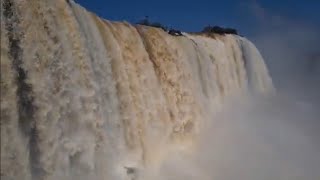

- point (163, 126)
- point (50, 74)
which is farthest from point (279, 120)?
point (50, 74)

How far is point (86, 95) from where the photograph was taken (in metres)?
8.85

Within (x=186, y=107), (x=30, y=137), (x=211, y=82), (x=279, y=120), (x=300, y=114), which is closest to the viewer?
(x=30, y=137)

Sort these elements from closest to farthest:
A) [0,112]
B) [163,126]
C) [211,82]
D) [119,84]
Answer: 1. [0,112]
2. [119,84]
3. [163,126]
4. [211,82]

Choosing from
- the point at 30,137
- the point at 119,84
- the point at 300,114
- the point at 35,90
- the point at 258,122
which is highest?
the point at 300,114

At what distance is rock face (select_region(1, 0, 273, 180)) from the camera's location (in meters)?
7.30

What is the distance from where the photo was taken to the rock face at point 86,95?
7301mm

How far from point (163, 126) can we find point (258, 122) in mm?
8462

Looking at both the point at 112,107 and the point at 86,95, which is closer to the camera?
the point at 86,95

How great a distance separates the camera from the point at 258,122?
19.8 m

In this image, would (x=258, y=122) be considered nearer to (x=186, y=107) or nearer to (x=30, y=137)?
(x=186, y=107)

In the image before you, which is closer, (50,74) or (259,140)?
(50,74)

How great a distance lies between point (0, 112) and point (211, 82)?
1032 centimetres

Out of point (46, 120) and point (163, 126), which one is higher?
point (163, 126)

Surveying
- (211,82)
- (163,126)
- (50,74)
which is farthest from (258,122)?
(50,74)
